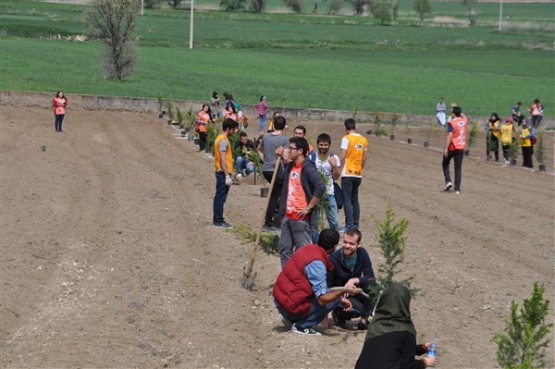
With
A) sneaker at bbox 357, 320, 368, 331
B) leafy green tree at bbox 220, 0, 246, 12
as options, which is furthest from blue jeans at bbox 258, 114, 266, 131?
leafy green tree at bbox 220, 0, 246, 12

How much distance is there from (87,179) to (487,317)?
11138 millimetres

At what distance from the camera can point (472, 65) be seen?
8694 cm

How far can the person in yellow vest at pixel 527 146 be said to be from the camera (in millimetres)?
30312

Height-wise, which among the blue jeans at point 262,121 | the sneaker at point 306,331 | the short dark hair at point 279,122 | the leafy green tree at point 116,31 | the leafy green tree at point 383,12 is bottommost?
the sneaker at point 306,331

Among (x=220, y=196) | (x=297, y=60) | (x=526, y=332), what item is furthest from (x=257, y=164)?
(x=297, y=60)

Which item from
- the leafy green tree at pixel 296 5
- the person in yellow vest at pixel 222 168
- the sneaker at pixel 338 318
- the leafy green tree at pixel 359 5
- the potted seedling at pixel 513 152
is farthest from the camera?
the leafy green tree at pixel 359 5

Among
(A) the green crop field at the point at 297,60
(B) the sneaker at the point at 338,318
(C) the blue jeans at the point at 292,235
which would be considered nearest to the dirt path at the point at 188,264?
(B) the sneaker at the point at 338,318

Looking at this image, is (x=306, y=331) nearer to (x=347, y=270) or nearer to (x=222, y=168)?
(x=347, y=270)

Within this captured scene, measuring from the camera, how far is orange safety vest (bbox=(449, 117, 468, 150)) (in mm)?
22344

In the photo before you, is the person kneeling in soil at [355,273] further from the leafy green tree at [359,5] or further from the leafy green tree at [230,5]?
the leafy green tree at [359,5]

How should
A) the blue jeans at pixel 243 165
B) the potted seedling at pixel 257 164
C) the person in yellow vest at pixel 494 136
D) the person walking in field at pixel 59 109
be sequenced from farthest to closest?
the person walking in field at pixel 59 109, the person in yellow vest at pixel 494 136, the blue jeans at pixel 243 165, the potted seedling at pixel 257 164

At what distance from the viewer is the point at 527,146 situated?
101 ft

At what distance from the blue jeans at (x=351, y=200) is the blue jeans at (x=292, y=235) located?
11.9ft

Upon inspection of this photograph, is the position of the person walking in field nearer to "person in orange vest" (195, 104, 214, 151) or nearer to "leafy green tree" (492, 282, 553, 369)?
"person in orange vest" (195, 104, 214, 151)
